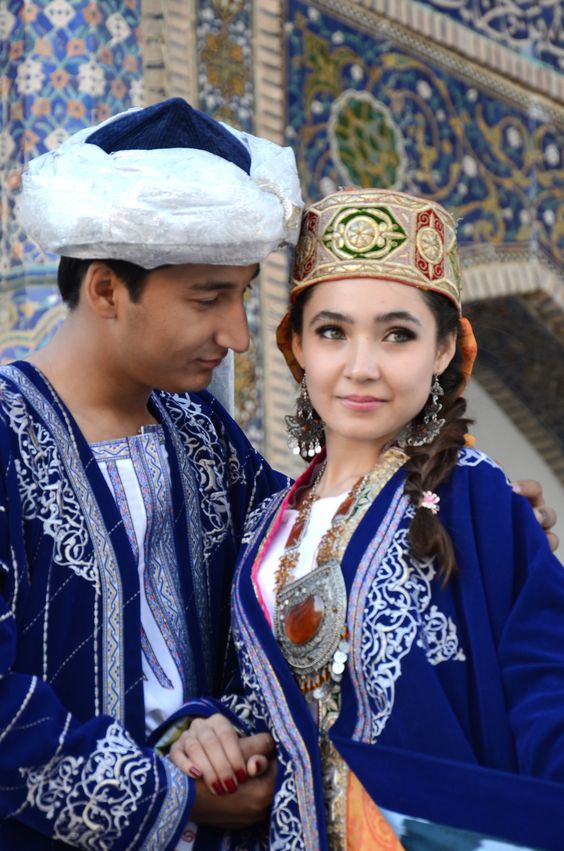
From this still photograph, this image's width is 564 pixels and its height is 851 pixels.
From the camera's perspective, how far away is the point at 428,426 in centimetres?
280

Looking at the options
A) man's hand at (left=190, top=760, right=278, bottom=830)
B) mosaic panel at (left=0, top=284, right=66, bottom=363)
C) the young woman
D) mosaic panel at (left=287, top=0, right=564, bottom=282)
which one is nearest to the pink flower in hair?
the young woman

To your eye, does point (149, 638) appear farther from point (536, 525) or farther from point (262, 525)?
point (536, 525)

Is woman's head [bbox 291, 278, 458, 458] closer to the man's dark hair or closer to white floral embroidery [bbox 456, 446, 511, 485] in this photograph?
white floral embroidery [bbox 456, 446, 511, 485]

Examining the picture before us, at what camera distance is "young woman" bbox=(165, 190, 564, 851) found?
2.46 metres

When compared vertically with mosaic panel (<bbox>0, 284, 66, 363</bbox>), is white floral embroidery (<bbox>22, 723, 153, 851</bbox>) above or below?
above

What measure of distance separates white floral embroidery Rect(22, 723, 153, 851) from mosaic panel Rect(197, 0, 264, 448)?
2.45 meters

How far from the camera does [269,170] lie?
2904 millimetres

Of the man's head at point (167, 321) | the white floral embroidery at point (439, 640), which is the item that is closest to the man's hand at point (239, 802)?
the white floral embroidery at point (439, 640)

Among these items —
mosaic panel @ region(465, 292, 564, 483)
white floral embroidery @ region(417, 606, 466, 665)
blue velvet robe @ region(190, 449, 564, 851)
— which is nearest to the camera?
blue velvet robe @ region(190, 449, 564, 851)

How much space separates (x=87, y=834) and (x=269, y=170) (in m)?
1.06

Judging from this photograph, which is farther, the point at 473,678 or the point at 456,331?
the point at 456,331

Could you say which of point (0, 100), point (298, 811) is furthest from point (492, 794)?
point (0, 100)

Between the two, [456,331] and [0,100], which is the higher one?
[456,331]

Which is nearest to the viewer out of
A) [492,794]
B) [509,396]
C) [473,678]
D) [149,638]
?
[492,794]
